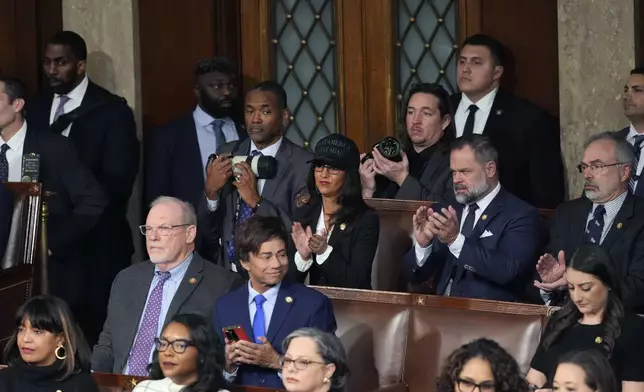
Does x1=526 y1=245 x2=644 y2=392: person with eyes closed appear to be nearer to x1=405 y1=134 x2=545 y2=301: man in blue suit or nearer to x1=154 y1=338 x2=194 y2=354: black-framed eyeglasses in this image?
x1=405 y1=134 x2=545 y2=301: man in blue suit

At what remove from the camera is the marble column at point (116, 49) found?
8.29 metres

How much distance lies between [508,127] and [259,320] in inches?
79.5

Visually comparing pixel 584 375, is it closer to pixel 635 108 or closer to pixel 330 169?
pixel 330 169

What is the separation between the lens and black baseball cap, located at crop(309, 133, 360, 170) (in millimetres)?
6573

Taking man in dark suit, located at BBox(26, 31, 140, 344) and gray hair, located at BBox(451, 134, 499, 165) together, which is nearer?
gray hair, located at BBox(451, 134, 499, 165)

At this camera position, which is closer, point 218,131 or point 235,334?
point 235,334

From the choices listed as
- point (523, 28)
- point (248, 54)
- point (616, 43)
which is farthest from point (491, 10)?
point (248, 54)

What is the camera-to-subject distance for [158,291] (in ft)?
20.7

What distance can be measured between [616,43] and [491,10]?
761mm

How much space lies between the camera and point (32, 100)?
8.09 metres

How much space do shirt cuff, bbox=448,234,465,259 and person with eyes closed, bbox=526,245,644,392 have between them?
760 mm

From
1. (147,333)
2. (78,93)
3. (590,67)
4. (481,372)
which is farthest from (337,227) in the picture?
(78,93)

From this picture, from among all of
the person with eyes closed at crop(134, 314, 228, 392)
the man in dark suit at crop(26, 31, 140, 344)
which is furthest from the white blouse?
the man in dark suit at crop(26, 31, 140, 344)

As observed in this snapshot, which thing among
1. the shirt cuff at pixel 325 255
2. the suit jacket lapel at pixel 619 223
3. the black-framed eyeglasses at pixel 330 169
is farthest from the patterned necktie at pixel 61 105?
the suit jacket lapel at pixel 619 223
